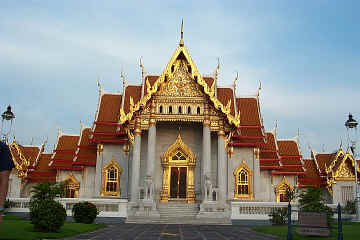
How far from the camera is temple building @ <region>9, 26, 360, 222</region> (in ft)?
75.7

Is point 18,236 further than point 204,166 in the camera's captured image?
No

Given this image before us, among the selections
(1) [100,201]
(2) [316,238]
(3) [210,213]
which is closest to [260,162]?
(3) [210,213]

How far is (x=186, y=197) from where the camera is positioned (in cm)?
2406

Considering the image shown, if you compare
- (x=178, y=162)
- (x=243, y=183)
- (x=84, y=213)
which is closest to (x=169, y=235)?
(x=84, y=213)

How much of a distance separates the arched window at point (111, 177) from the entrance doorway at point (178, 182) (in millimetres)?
3734

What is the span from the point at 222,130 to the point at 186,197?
4672mm

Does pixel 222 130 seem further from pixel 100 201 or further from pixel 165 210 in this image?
pixel 100 201

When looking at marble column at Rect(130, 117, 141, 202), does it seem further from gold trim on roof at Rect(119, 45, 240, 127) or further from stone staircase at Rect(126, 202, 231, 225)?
stone staircase at Rect(126, 202, 231, 225)

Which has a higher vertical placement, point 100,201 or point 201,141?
point 201,141

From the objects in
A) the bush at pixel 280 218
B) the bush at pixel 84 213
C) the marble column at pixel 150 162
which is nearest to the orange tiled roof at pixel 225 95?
the marble column at pixel 150 162

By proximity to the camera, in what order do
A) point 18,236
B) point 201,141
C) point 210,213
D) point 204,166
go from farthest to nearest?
point 201,141
point 204,166
point 210,213
point 18,236

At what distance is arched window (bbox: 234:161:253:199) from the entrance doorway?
3.51 m

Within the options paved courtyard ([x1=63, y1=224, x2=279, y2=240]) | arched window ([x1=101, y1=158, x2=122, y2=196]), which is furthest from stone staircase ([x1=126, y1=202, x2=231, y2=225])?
paved courtyard ([x1=63, y1=224, x2=279, y2=240])

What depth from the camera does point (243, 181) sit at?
84.3ft
